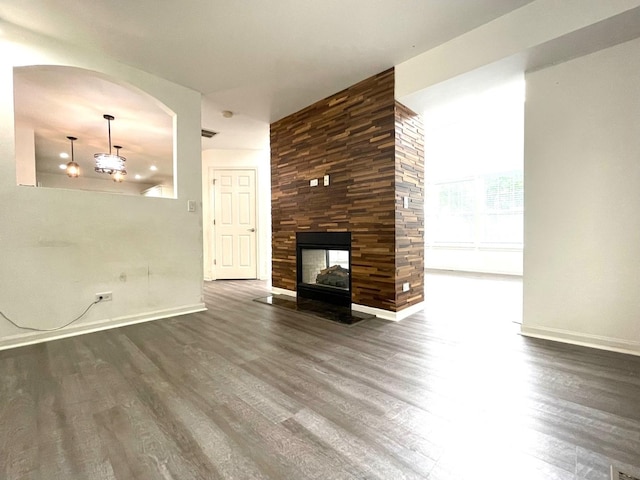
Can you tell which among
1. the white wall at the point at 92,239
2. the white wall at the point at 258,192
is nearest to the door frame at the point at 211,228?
the white wall at the point at 258,192

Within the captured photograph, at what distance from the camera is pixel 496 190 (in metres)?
6.43

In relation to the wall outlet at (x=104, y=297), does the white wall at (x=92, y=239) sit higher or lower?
higher

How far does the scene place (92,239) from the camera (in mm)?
2748

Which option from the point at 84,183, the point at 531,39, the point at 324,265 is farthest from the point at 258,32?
the point at 84,183

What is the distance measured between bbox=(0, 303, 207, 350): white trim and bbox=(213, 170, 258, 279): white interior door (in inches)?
93.2

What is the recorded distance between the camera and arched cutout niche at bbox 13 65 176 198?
3.18 meters

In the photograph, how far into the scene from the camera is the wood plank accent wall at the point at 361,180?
9.96 feet

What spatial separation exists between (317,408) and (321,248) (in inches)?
96.1

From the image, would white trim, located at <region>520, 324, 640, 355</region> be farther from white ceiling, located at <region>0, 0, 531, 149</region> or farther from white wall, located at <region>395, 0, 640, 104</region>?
white ceiling, located at <region>0, 0, 531, 149</region>

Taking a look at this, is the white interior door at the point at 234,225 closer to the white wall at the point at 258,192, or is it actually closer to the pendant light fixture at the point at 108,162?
the white wall at the point at 258,192

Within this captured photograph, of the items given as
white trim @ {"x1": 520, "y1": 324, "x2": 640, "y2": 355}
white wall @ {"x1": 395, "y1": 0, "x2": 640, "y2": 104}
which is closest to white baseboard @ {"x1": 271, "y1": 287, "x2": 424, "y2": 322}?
white trim @ {"x1": 520, "y1": 324, "x2": 640, "y2": 355}

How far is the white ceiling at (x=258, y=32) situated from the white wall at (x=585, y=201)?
84cm

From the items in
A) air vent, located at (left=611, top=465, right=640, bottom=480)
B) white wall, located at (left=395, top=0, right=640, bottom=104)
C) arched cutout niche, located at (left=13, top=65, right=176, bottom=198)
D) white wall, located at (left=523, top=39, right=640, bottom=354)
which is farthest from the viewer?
arched cutout niche, located at (left=13, top=65, right=176, bottom=198)

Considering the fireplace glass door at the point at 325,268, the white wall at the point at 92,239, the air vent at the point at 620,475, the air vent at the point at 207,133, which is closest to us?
the air vent at the point at 620,475
